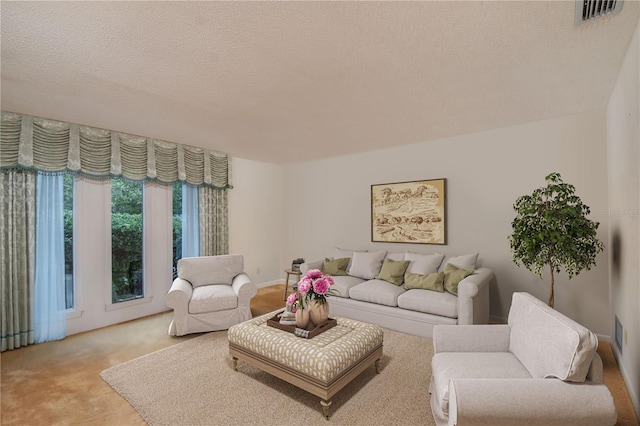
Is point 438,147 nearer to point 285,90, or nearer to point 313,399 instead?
point 285,90

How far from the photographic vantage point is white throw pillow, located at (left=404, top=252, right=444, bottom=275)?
398 centimetres

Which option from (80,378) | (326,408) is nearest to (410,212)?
(326,408)

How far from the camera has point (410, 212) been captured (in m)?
4.66

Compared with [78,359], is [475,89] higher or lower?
higher

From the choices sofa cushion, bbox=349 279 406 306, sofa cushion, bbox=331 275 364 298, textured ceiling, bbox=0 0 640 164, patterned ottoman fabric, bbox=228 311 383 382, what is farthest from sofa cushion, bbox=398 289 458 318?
textured ceiling, bbox=0 0 640 164

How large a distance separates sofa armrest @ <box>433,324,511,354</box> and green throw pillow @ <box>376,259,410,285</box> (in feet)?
6.00

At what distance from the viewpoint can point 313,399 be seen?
2330mm

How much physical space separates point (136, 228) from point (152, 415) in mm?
2908

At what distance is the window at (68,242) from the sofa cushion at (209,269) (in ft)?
4.05

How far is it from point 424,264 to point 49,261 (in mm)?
4524

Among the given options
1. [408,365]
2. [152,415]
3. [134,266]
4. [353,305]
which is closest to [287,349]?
[152,415]

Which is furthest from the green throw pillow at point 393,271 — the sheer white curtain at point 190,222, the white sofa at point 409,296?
the sheer white curtain at point 190,222

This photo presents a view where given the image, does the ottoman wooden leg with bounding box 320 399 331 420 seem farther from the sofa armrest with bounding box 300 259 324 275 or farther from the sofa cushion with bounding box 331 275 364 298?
the sofa armrest with bounding box 300 259 324 275

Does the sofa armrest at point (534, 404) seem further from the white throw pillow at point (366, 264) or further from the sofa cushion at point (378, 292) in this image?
the white throw pillow at point (366, 264)
